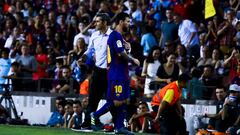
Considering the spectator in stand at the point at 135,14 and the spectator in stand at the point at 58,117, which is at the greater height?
the spectator in stand at the point at 135,14

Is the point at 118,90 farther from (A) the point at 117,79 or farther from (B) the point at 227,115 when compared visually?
(B) the point at 227,115

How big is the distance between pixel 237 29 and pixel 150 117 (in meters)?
3.90

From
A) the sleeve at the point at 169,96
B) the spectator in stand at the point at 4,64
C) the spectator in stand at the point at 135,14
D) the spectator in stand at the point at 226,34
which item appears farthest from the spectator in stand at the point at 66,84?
the sleeve at the point at 169,96

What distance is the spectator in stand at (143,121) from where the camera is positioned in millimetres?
20609

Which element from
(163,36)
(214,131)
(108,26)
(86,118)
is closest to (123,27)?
(108,26)

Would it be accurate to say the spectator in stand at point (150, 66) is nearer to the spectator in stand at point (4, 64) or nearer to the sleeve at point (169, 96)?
the spectator in stand at point (4, 64)

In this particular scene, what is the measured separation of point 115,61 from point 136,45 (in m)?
7.29

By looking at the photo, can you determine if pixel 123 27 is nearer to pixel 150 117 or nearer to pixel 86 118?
pixel 86 118

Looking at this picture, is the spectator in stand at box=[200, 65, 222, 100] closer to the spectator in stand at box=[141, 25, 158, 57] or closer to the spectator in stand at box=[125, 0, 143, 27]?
the spectator in stand at box=[141, 25, 158, 57]

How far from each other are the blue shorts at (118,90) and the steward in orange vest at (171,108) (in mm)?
1424

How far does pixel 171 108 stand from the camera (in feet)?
60.9

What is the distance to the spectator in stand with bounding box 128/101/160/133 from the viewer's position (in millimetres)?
20609

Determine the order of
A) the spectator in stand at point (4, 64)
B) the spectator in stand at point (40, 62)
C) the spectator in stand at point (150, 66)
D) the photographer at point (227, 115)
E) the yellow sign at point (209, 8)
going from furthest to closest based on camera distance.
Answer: the spectator in stand at point (40, 62)
the spectator in stand at point (4, 64)
the spectator in stand at point (150, 66)
the yellow sign at point (209, 8)
the photographer at point (227, 115)

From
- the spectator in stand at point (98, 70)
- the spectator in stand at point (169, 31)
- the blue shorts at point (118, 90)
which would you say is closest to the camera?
the blue shorts at point (118, 90)
